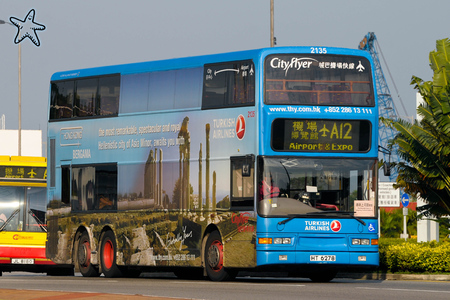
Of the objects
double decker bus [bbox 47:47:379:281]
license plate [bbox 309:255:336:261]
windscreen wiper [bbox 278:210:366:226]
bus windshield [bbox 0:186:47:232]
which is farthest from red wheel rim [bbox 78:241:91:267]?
license plate [bbox 309:255:336:261]

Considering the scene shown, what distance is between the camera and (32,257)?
26406mm

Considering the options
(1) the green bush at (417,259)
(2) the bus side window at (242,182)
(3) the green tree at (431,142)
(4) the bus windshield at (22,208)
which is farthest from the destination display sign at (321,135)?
(4) the bus windshield at (22,208)

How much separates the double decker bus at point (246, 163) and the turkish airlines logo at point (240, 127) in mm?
37

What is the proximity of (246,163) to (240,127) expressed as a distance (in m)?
0.76

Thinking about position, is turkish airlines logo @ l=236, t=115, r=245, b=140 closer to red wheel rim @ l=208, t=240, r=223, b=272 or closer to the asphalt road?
red wheel rim @ l=208, t=240, r=223, b=272

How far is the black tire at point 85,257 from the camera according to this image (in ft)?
78.2

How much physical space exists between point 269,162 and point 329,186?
1250 millimetres

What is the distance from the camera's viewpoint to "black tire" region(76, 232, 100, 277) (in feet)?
78.2

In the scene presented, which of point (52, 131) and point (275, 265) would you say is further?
point (52, 131)

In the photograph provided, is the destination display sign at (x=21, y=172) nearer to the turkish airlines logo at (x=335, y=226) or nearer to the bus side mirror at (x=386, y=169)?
the turkish airlines logo at (x=335, y=226)

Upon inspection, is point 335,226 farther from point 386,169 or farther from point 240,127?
point 240,127

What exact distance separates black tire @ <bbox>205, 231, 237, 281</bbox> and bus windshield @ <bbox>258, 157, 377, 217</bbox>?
1.51 meters

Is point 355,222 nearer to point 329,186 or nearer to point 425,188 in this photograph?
point 329,186

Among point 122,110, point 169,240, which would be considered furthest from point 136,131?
point 169,240
